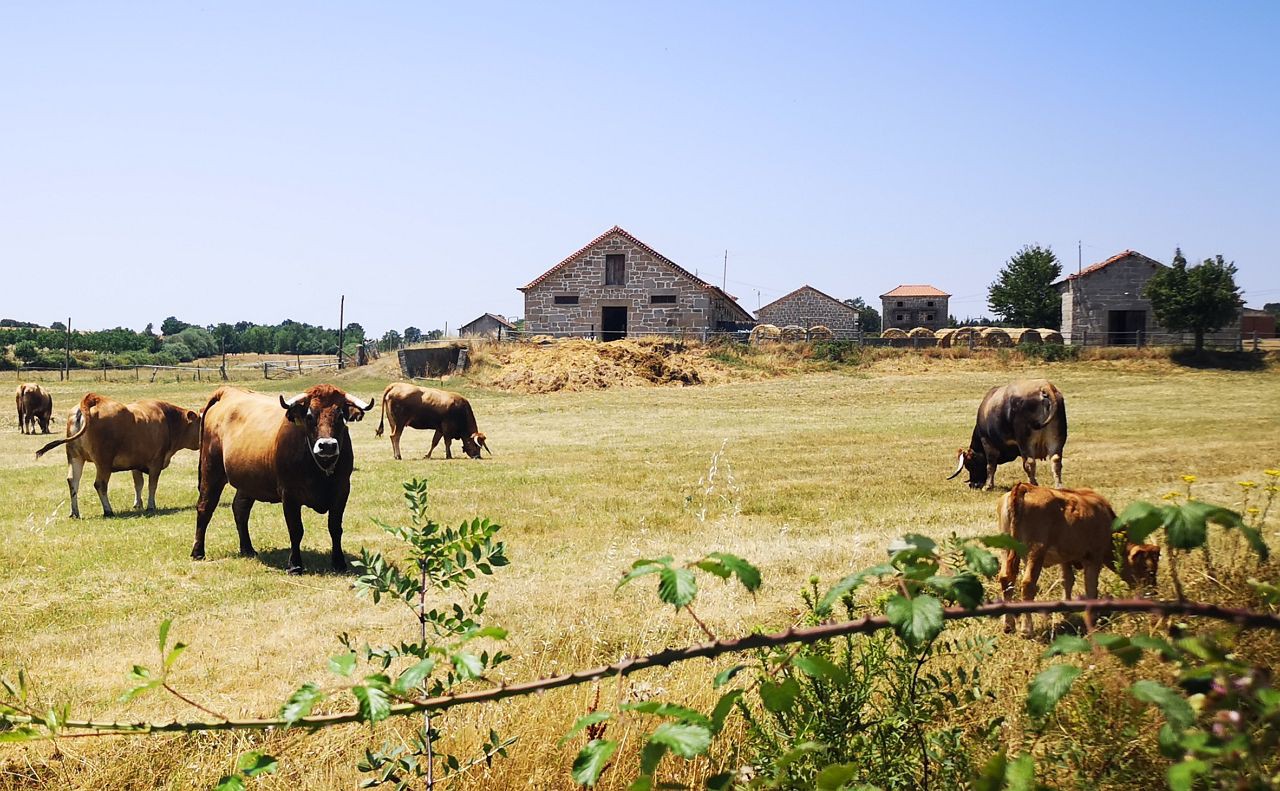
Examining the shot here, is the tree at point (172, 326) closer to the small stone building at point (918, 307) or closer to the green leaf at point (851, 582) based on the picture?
the small stone building at point (918, 307)

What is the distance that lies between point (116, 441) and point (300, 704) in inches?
533

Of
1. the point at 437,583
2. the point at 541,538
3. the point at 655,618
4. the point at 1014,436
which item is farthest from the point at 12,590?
the point at 1014,436

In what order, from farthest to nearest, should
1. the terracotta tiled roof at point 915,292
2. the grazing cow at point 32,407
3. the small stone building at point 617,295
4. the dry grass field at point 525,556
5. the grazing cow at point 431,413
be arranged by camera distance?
the terracotta tiled roof at point 915,292
the small stone building at point 617,295
the grazing cow at point 32,407
the grazing cow at point 431,413
the dry grass field at point 525,556

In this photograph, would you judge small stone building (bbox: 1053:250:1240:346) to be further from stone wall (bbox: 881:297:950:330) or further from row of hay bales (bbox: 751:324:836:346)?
stone wall (bbox: 881:297:950:330)

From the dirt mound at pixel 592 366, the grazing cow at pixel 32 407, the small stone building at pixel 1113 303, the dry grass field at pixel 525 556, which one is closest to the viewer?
the dry grass field at pixel 525 556

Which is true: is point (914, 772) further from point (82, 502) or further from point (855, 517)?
point (82, 502)

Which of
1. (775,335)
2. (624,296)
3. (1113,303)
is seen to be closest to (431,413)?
(624,296)

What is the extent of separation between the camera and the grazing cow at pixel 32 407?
2731 centimetres

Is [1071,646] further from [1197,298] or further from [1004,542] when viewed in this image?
→ [1197,298]

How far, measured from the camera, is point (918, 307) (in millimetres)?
78062

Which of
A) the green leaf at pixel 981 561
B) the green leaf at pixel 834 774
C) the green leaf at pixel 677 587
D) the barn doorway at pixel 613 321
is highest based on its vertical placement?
the barn doorway at pixel 613 321

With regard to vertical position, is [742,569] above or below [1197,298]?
below

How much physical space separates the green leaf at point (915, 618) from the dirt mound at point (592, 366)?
37.0 m

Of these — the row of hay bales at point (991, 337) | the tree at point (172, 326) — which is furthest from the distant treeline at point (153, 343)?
the row of hay bales at point (991, 337)
